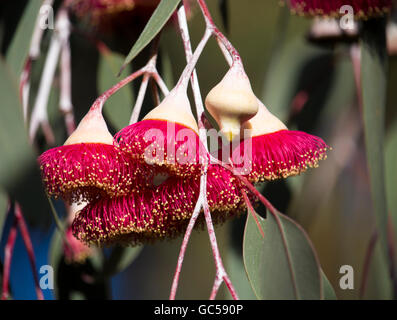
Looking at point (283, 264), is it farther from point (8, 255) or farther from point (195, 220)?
point (8, 255)

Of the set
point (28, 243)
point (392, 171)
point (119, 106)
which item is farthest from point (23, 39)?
point (392, 171)

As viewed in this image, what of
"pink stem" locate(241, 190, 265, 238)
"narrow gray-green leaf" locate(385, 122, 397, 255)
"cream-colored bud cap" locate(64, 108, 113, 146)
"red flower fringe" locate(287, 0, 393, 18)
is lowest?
"narrow gray-green leaf" locate(385, 122, 397, 255)

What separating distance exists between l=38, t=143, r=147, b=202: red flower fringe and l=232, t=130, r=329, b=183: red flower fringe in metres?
0.14

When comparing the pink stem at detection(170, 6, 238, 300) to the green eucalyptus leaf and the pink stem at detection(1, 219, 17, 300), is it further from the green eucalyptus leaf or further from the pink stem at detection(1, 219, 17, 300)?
the green eucalyptus leaf

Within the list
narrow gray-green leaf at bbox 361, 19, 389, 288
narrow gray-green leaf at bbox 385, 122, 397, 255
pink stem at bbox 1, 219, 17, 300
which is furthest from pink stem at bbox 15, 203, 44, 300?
narrow gray-green leaf at bbox 385, 122, 397, 255

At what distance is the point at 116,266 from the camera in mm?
1306

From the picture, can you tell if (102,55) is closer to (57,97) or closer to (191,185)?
(57,97)

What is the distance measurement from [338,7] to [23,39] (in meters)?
0.57

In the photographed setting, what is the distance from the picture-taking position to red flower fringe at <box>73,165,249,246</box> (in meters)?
0.81

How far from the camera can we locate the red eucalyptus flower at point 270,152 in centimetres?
83

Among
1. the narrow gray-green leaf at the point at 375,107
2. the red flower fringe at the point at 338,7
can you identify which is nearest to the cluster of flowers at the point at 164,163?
the narrow gray-green leaf at the point at 375,107

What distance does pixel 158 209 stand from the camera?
2.70ft

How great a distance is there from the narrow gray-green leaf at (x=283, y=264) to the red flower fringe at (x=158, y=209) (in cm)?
5
